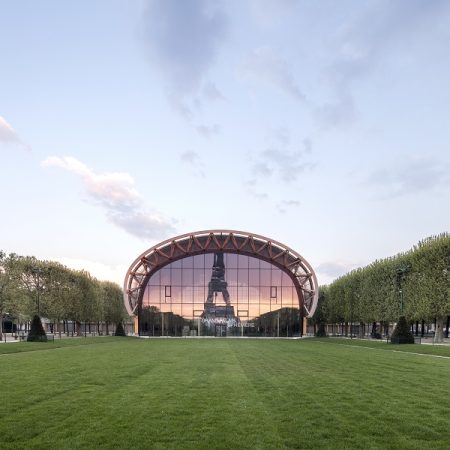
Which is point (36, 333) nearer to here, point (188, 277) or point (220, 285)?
point (188, 277)

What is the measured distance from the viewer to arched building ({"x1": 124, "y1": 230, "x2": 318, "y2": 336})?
79000 mm

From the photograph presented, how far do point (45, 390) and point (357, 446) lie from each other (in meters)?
10.2

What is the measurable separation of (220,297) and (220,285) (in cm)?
203

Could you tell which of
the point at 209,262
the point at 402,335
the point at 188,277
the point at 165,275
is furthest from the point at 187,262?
the point at 402,335

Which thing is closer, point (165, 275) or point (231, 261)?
point (231, 261)

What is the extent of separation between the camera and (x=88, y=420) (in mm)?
10555

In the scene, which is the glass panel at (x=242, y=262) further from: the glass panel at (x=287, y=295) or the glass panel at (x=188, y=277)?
the glass panel at (x=188, y=277)

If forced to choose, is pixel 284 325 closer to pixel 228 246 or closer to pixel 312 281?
Result: pixel 312 281

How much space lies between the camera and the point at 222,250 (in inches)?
3127

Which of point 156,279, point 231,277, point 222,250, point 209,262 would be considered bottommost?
point 156,279

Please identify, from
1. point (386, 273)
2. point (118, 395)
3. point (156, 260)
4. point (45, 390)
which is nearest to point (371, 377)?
point (118, 395)

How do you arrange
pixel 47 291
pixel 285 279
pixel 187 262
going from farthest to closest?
pixel 285 279
pixel 187 262
pixel 47 291

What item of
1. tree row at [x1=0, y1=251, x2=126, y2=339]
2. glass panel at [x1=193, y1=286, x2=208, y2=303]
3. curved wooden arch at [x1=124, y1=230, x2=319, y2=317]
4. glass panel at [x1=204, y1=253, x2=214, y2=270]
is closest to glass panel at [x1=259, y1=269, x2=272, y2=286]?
curved wooden arch at [x1=124, y1=230, x2=319, y2=317]

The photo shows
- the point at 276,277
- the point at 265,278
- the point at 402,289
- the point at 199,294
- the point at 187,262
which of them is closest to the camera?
the point at 402,289
